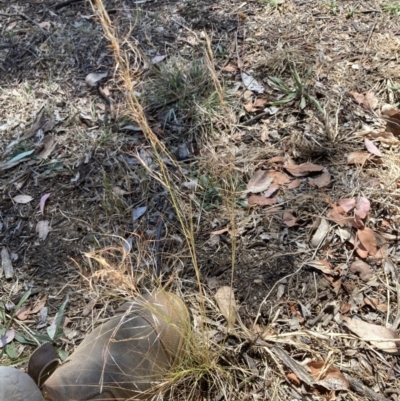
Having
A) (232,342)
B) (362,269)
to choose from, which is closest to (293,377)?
(232,342)

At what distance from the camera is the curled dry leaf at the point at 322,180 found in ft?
6.48

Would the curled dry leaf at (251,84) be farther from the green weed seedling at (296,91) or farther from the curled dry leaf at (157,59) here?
the curled dry leaf at (157,59)

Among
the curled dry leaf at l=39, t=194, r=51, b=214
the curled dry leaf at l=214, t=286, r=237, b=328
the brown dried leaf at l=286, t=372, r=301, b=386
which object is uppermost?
the curled dry leaf at l=39, t=194, r=51, b=214

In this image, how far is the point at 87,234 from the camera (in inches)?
79.1

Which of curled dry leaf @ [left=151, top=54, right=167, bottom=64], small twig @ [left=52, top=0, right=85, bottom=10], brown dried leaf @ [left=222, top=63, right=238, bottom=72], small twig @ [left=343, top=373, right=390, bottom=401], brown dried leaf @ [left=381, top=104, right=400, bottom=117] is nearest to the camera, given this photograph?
small twig @ [left=343, top=373, right=390, bottom=401]

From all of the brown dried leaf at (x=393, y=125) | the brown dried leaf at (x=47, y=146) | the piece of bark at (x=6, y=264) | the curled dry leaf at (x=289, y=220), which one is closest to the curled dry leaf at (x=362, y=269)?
the curled dry leaf at (x=289, y=220)

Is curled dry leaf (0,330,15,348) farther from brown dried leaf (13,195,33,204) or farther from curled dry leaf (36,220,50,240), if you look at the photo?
brown dried leaf (13,195,33,204)

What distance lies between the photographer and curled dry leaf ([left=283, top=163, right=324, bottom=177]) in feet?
6.66

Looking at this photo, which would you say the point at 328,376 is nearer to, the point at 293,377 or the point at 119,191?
the point at 293,377

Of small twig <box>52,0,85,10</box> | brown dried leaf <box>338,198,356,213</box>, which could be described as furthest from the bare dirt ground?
small twig <box>52,0,85,10</box>

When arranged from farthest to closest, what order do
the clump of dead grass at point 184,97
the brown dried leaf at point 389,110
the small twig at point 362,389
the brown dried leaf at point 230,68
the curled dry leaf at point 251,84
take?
the brown dried leaf at point 230,68
the curled dry leaf at point 251,84
the clump of dead grass at point 184,97
the brown dried leaf at point 389,110
the small twig at point 362,389

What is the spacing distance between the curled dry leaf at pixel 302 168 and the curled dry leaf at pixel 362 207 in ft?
0.75

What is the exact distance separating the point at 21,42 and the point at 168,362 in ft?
6.95

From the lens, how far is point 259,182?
202 centimetres
